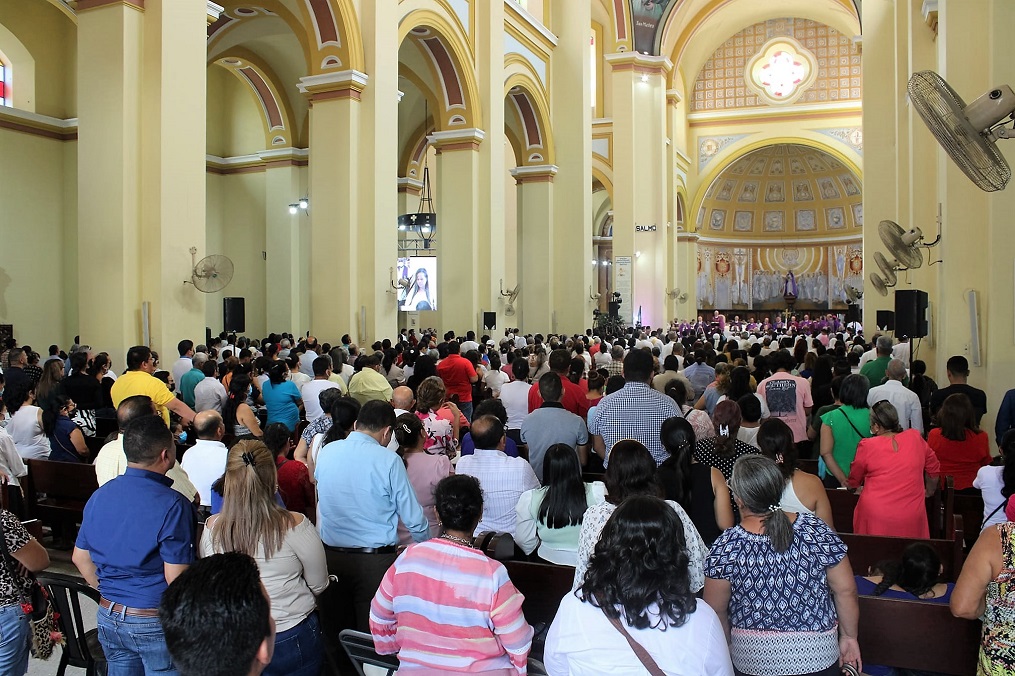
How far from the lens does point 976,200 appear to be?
895cm

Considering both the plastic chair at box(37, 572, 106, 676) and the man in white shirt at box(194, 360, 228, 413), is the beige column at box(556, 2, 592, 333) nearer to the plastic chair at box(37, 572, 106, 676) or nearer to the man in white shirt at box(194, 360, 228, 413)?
the man in white shirt at box(194, 360, 228, 413)

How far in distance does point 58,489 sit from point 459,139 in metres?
13.5

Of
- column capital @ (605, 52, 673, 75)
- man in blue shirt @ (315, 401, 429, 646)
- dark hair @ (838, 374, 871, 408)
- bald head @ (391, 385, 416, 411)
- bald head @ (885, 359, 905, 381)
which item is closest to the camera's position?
man in blue shirt @ (315, 401, 429, 646)

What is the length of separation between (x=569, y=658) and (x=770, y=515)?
0.87m

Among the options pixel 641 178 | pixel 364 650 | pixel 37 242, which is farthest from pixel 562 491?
pixel 641 178

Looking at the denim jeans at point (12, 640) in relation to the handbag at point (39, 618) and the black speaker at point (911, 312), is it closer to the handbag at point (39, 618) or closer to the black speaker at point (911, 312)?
the handbag at point (39, 618)

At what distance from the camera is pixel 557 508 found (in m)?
3.89

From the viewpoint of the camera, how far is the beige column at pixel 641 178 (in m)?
26.1

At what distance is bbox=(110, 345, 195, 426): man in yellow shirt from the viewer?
21.9 feet

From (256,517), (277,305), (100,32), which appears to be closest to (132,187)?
(100,32)

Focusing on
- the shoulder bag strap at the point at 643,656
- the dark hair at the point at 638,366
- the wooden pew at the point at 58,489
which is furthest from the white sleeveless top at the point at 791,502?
the wooden pew at the point at 58,489

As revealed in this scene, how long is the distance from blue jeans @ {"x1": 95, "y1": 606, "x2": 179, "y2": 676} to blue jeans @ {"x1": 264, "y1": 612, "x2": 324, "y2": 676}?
36 cm


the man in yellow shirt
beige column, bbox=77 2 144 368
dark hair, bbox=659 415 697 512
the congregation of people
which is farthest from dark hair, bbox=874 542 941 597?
beige column, bbox=77 2 144 368

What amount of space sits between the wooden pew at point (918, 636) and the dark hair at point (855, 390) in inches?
99.4
